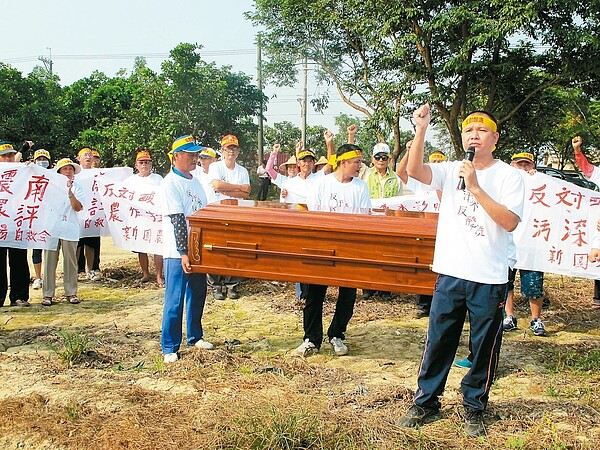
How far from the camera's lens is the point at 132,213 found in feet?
23.1

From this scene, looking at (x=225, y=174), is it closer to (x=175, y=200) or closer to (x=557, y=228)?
(x=175, y=200)

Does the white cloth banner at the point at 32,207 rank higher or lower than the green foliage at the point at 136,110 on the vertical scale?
lower

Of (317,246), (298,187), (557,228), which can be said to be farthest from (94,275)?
(557,228)

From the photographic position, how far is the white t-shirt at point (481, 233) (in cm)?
302

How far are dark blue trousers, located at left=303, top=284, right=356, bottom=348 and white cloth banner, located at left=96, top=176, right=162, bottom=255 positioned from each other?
2960 millimetres

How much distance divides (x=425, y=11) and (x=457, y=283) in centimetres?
1300

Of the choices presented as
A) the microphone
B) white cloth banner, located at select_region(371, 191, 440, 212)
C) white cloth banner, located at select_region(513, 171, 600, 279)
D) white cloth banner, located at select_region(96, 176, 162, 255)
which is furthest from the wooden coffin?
white cloth banner, located at select_region(96, 176, 162, 255)

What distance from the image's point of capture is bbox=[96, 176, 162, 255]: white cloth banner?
6969mm

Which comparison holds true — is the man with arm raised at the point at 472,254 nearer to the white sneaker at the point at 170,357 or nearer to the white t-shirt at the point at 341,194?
the white t-shirt at the point at 341,194

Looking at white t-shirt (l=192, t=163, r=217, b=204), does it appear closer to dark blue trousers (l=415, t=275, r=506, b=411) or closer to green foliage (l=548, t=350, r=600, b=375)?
dark blue trousers (l=415, t=275, r=506, b=411)

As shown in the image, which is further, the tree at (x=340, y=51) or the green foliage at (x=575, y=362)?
the tree at (x=340, y=51)

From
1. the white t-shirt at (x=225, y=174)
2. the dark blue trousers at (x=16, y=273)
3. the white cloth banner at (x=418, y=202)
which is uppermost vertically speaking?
the white t-shirt at (x=225, y=174)

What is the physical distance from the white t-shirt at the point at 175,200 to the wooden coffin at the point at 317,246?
7.0 inches

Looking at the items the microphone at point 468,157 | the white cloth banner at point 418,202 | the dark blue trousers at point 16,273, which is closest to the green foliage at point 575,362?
the microphone at point 468,157
